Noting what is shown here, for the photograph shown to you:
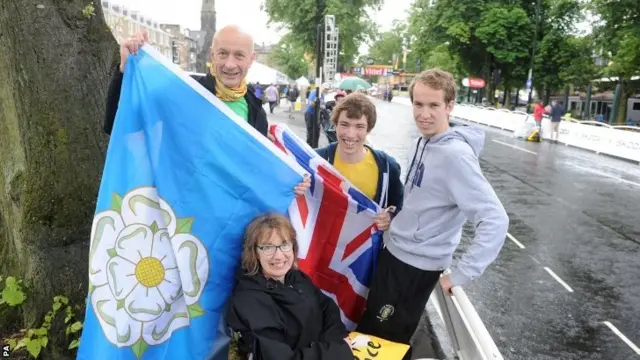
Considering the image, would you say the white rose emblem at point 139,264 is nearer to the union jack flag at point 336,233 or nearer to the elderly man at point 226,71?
the elderly man at point 226,71

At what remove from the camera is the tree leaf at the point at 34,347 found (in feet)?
9.98

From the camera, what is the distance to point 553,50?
35.3 m

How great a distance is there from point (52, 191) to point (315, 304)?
5.58 feet

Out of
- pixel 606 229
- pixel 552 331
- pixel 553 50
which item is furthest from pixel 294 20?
pixel 552 331

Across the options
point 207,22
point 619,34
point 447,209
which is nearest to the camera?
point 447,209

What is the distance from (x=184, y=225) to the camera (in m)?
2.49

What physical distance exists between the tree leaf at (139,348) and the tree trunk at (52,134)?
88cm

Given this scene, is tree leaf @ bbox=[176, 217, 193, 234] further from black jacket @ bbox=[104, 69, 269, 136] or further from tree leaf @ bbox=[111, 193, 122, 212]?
black jacket @ bbox=[104, 69, 269, 136]

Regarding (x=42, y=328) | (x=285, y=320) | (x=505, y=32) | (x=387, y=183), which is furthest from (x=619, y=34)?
(x=42, y=328)

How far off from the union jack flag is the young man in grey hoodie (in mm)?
189

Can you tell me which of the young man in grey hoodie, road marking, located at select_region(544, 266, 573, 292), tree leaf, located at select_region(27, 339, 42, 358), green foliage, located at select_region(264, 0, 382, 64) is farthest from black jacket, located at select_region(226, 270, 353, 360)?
green foliage, located at select_region(264, 0, 382, 64)

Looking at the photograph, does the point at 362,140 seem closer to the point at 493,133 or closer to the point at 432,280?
the point at 432,280

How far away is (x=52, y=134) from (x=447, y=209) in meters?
2.23

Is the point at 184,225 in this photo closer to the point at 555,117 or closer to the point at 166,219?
the point at 166,219
